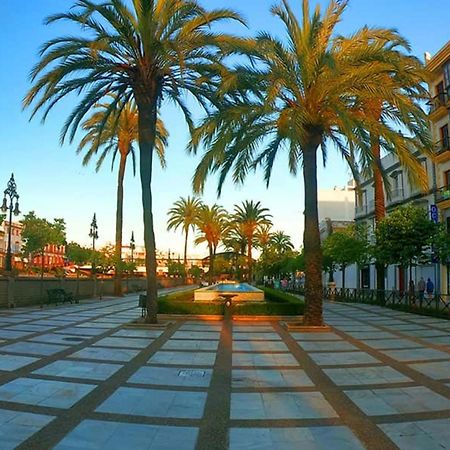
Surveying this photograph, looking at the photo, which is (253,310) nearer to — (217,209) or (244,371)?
(244,371)

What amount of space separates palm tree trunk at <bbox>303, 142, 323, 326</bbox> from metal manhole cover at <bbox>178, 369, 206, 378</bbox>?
23.7ft

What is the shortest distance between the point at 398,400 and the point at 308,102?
10168 millimetres

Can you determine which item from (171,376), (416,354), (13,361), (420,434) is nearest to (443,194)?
(416,354)

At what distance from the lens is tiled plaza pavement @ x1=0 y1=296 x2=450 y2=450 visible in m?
5.21

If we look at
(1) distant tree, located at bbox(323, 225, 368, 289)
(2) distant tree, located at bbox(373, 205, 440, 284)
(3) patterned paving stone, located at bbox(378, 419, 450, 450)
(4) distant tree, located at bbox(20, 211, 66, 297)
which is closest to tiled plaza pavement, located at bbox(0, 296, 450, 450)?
(3) patterned paving stone, located at bbox(378, 419, 450, 450)

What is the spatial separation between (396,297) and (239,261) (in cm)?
3939

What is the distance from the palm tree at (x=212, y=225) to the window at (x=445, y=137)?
32.2m

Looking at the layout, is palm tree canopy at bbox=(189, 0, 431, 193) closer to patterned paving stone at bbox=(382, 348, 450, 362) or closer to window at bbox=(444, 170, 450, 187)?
patterned paving stone at bbox=(382, 348, 450, 362)

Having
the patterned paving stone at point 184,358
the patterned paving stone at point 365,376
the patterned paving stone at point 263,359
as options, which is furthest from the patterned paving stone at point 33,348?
the patterned paving stone at point 365,376

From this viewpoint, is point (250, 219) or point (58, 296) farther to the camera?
point (250, 219)

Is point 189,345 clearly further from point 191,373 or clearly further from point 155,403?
point 155,403

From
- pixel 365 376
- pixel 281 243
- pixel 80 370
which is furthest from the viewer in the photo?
pixel 281 243

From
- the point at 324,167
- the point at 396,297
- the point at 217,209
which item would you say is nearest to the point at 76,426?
the point at 324,167

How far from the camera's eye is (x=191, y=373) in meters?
8.51
